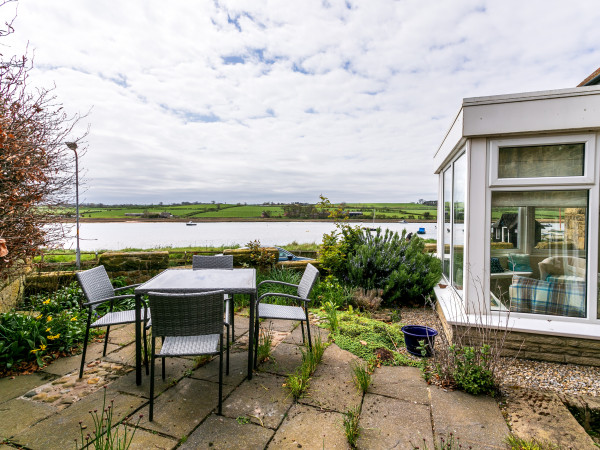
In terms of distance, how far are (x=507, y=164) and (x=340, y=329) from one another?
103 inches

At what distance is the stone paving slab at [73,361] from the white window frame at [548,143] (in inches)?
Result: 174

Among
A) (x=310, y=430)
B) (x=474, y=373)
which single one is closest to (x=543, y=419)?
(x=474, y=373)

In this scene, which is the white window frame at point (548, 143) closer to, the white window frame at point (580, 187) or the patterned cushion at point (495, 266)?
the white window frame at point (580, 187)

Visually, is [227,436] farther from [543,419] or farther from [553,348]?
[553,348]

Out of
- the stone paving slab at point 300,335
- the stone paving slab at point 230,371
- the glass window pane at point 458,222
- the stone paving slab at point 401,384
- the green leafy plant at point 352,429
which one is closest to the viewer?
the green leafy plant at point 352,429

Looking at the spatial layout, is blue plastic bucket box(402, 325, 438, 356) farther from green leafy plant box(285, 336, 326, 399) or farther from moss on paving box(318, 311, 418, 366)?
green leafy plant box(285, 336, 326, 399)

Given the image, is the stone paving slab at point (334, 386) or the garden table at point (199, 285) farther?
the garden table at point (199, 285)

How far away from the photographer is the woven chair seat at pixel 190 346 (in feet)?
7.22

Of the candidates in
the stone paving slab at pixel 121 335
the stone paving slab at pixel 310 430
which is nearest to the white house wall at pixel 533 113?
the stone paving slab at pixel 310 430

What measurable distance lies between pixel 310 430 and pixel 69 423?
1.58 meters

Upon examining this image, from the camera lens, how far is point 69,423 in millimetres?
2096

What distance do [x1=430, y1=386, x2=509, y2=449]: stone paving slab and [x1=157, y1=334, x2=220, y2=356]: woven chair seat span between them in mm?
1606

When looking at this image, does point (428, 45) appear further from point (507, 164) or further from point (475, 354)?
point (475, 354)

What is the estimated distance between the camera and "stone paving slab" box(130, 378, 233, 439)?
2.06 m
